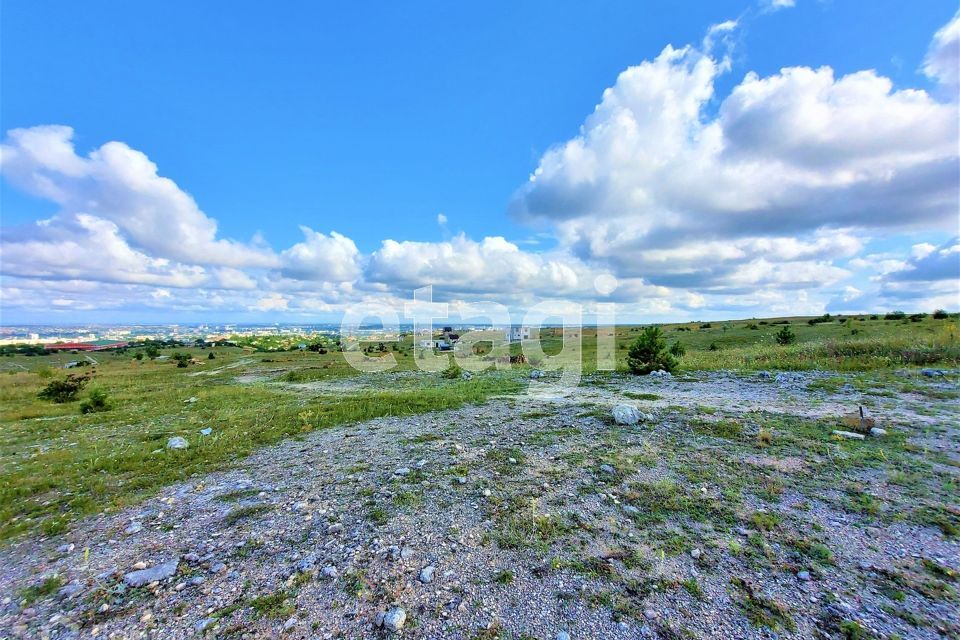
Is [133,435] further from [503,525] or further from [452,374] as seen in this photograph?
[452,374]

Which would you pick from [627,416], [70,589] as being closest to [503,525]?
[70,589]

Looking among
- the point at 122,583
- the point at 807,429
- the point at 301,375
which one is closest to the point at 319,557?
the point at 122,583

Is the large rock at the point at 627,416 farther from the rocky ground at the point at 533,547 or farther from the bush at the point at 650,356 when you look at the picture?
the bush at the point at 650,356

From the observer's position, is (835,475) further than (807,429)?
No

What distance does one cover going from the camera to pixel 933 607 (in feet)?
10.8

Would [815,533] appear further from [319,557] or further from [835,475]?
[319,557]

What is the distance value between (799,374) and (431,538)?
19239 mm

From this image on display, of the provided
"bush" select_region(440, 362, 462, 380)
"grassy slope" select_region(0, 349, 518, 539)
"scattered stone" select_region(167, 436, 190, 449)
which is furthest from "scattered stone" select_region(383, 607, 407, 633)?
"bush" select_region(440, 362, 462, 380)

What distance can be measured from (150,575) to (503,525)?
406 centimetres

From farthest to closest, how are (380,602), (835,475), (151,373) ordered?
(151,373) → (835,475) → (380,602)

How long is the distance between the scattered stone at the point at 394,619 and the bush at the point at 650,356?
19.5m

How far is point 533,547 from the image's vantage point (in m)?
4.36

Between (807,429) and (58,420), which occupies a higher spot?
(807,429)

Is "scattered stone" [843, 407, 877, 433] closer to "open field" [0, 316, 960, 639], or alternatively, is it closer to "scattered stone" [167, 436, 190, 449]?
"open field" [0, 316, 960, 639]
